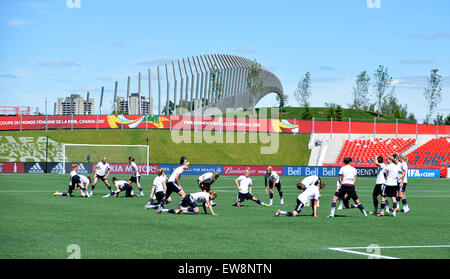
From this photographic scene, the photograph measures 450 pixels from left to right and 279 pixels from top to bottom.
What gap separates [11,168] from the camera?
57125mm

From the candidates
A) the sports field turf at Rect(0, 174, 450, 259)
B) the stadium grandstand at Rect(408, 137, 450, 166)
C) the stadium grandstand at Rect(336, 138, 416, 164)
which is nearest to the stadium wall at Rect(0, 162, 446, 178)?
the stadium grandstand at Rect(408, 137, 450, 166)

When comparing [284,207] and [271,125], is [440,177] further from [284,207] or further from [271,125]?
[284,207]

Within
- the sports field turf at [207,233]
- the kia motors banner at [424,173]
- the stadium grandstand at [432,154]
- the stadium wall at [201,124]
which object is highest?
the stadium wall at [201,124]

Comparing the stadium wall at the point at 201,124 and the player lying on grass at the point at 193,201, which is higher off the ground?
the stadium wall at the point at 201,124

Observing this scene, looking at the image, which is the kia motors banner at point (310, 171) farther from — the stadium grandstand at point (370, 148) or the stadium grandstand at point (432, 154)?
the stadium grandstand at point (432, 154)

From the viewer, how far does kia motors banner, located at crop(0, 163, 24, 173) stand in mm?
56969

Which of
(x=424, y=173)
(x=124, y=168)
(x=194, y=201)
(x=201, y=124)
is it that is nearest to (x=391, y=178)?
(x=194, y=201)

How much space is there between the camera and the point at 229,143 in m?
74.3

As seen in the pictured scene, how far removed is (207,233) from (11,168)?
4735cm

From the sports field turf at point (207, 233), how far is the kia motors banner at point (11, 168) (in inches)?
1444

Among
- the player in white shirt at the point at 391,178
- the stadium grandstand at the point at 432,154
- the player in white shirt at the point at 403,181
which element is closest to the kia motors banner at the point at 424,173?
the stadium grandstand at the point at 432,154

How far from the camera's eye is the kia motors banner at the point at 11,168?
57.0 m
